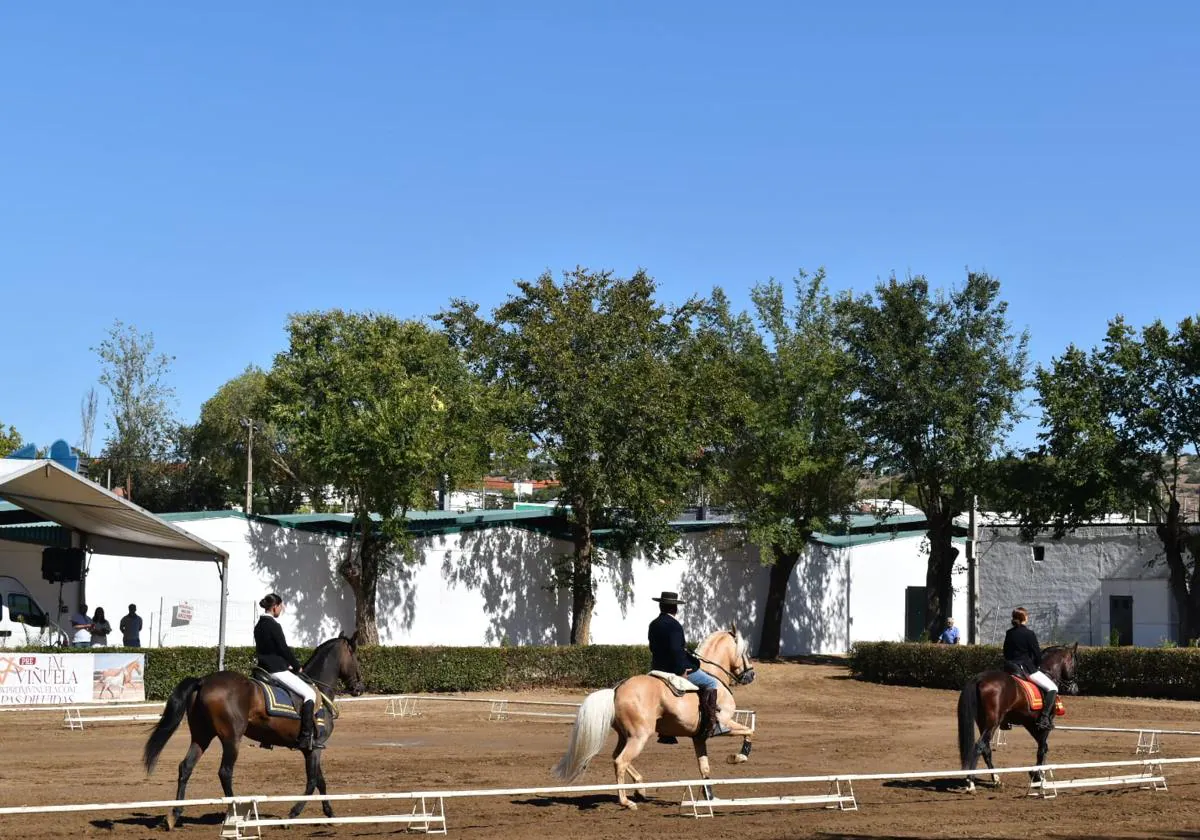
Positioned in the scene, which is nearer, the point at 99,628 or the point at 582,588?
the point at 99,628

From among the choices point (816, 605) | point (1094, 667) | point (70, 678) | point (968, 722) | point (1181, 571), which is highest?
point (1181, 571)

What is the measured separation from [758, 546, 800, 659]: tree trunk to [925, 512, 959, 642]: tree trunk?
4.49 m

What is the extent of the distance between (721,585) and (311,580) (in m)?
15.2

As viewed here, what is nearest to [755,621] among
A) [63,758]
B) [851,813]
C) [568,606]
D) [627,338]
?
[568,606]

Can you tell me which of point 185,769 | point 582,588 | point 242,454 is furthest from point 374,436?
point 242,454

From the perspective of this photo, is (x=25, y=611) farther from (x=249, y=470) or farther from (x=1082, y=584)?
(x=249, y=470)

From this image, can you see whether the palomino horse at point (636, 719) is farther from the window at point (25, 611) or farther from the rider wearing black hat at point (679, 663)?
the window at point (25, 611)

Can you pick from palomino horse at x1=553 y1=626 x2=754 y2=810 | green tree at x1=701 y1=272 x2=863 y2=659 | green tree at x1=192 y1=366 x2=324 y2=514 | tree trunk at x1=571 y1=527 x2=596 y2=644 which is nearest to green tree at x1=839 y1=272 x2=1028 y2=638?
green tree at x1=701 y1=272 x2=863 y2=659

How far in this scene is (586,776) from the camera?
17328 millimetres

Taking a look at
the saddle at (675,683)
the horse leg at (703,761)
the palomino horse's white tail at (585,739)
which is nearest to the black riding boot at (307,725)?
the palomino horse's white tail at (585,739)

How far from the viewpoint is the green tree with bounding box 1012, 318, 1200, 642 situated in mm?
41531

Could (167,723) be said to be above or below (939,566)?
below

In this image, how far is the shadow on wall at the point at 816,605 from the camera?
165ft

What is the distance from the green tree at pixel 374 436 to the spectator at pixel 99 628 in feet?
21.7
